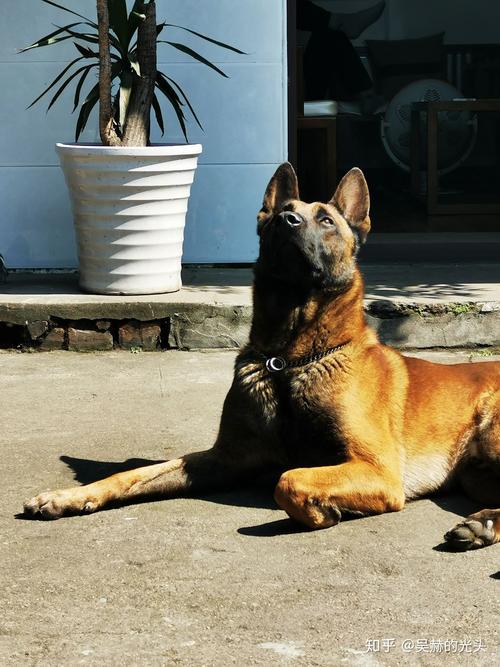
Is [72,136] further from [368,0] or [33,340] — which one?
[368,0]

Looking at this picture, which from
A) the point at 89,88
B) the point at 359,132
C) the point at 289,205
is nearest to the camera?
the point at 289,205

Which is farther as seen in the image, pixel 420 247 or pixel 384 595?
pixel 420 247

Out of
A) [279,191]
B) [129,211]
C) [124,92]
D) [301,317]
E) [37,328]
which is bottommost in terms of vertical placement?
[37,328]

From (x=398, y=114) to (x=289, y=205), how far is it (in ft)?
27.3

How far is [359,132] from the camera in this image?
14.4 m

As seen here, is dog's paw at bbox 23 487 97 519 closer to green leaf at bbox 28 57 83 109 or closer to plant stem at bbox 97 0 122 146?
plant stem at bbox 97 0 122 146

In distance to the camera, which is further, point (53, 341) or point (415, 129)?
point (415, 129)

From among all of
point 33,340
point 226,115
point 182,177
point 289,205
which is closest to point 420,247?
point 226,115

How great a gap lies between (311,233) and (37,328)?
9.89 feet

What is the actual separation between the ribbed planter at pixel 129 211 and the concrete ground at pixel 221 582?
216cm

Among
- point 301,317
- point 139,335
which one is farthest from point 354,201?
point 139,335

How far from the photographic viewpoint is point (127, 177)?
712 cm

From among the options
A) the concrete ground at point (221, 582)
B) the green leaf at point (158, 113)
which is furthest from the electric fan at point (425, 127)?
the concrete ground at point (221, 582)

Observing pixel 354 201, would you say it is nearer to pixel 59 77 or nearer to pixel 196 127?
pixel 59 77
